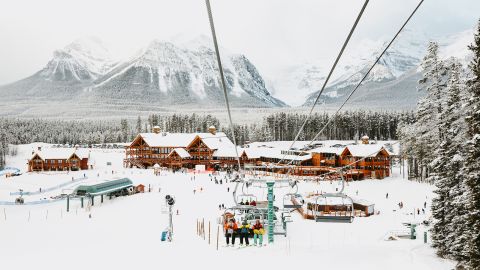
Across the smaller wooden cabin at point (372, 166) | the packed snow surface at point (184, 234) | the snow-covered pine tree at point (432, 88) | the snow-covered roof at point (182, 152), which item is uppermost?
the snow-covered pine tree at point (432, 88)

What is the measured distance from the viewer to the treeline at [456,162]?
1511 cm

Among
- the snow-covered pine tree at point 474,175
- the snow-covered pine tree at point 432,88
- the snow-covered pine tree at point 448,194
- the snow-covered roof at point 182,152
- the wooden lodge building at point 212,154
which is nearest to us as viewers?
the snow-covered pine tree at point 474,175

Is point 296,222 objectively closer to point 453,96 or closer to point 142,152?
point 453,96

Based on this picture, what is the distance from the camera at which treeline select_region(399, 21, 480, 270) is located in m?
15.1

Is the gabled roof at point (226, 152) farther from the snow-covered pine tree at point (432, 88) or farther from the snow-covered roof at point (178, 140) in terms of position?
the snow-covered pine tree at point (432, 88)

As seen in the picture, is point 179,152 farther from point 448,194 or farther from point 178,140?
point 448,194

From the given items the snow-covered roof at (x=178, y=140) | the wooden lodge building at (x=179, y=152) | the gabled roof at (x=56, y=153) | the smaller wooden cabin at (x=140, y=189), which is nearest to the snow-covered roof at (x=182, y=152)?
the wooden lodge building at (x=179, y=152)

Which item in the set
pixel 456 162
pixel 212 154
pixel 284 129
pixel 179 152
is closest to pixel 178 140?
pixel 179 152

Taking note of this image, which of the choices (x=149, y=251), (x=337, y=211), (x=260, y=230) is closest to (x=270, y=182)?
(x=260, y=230)

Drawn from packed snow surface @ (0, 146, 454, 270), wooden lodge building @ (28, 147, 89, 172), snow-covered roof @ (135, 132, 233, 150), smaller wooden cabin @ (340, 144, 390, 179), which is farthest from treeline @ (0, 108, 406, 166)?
packed snow surface @ (0, 146, 454, 270)

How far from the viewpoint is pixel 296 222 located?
109ft

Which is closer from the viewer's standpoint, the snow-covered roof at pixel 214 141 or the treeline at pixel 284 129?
the snow-covered roof at pixel 214 141

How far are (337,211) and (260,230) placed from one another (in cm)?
2215

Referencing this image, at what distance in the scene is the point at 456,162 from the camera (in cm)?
1972
